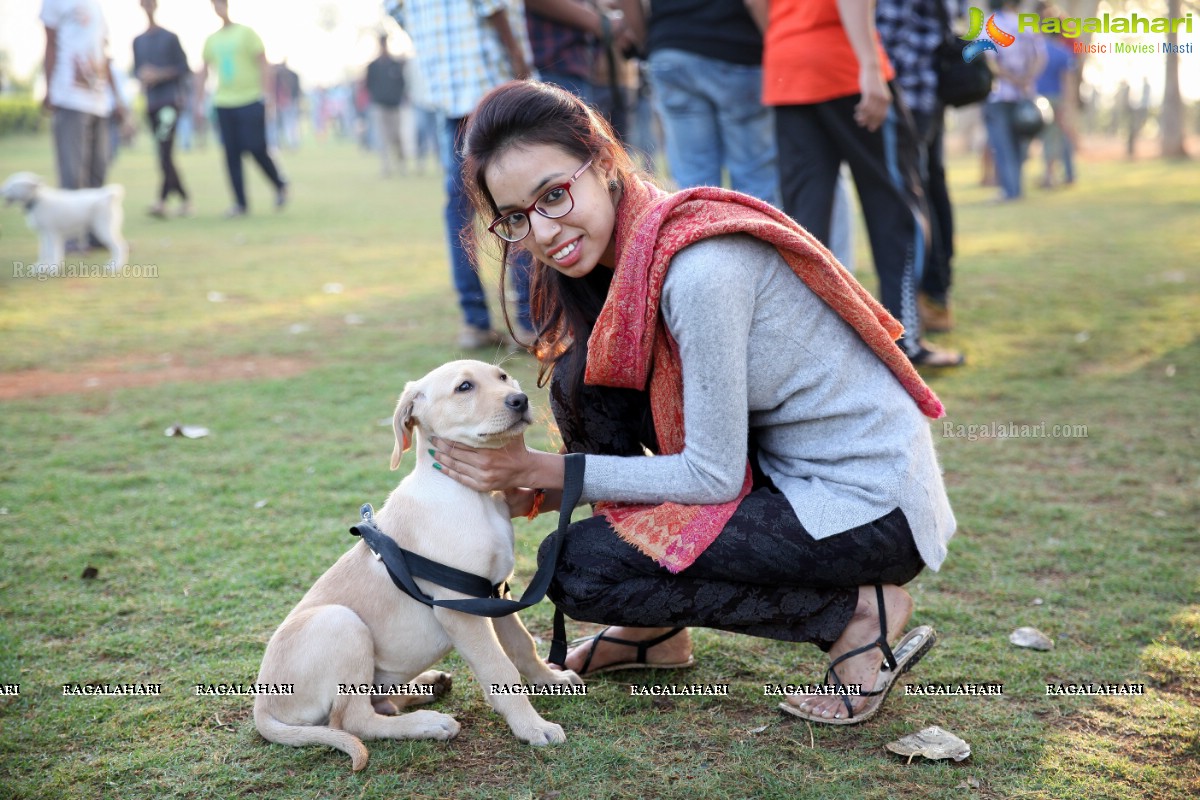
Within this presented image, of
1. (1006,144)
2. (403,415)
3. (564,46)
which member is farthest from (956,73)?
(1006,144)

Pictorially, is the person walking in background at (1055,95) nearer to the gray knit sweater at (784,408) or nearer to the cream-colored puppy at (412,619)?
the gray knit sweater at (784,408)

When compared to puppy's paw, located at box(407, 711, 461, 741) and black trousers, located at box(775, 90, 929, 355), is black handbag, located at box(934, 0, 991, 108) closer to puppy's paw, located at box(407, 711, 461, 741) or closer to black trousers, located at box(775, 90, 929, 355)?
black trousers, located at box(775, 90, 929, 355)

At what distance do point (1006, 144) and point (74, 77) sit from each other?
10577mm

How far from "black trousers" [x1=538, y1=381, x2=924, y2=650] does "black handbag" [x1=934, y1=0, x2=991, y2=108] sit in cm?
388

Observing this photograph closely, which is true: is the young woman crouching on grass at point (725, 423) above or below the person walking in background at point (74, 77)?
below

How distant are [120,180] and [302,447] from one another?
1674 centimetres

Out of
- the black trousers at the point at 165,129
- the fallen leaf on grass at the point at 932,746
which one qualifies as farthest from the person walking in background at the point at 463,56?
the black trousers at the point at 165,129

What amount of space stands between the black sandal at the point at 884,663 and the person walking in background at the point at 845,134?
9.33ft

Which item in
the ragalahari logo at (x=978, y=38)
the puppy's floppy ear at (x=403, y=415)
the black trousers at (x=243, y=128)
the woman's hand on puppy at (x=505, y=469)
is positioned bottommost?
the woman's hand on puppy at (x=505, y=469)

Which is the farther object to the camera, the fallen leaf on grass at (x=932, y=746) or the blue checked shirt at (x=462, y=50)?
the blue checked shirt at (x=462, y=50)

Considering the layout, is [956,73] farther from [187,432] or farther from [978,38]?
[187,432]

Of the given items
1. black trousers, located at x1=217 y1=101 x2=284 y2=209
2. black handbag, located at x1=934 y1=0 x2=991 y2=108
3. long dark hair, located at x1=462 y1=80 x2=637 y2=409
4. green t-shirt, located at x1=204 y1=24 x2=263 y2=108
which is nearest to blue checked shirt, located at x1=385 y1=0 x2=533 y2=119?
black handbag, located at x1=934 y1=0 x2=991 y2=108

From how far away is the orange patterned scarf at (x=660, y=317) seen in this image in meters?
2.45

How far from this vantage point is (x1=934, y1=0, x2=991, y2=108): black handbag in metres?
5.65
